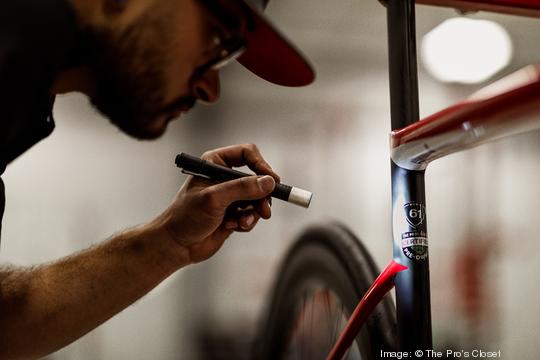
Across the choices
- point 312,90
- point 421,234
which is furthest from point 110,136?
point 421,234

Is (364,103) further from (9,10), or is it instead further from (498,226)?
(9,10)

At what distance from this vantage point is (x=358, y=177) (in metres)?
2.00

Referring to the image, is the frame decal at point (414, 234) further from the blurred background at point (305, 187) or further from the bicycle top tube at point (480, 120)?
the blurred background at point (305, 187)

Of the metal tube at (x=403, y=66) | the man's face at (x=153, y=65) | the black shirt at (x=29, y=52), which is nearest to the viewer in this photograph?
the black shirt at (x=29, y=52)

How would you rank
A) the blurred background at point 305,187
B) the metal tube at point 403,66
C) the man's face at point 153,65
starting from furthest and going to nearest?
the blurred background at point 305,187 → the metal tube at point 403,66 → the man's face at point 153,65

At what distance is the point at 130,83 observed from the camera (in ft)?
1.60

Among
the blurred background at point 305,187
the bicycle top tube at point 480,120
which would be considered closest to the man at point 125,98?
the bicycle top tube at point 480,120

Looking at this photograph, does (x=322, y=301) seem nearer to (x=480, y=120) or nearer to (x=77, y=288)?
(x=77, y=288)

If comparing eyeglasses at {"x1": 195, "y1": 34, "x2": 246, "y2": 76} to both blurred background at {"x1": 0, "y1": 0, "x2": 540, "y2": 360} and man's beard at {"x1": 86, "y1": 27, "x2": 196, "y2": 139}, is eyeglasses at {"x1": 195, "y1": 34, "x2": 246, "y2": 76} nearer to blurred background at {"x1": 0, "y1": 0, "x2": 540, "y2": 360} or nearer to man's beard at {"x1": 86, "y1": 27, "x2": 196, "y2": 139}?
man's beard at {"x1": 86, "y1": 27, "x2": 196, "y2": 139}

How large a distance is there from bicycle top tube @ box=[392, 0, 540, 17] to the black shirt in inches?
15.1

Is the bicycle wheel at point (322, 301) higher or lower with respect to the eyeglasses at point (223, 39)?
lower

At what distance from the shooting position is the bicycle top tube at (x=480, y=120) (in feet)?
1.23

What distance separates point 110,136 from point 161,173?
0.18m

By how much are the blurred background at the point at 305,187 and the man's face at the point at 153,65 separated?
1.19 m
